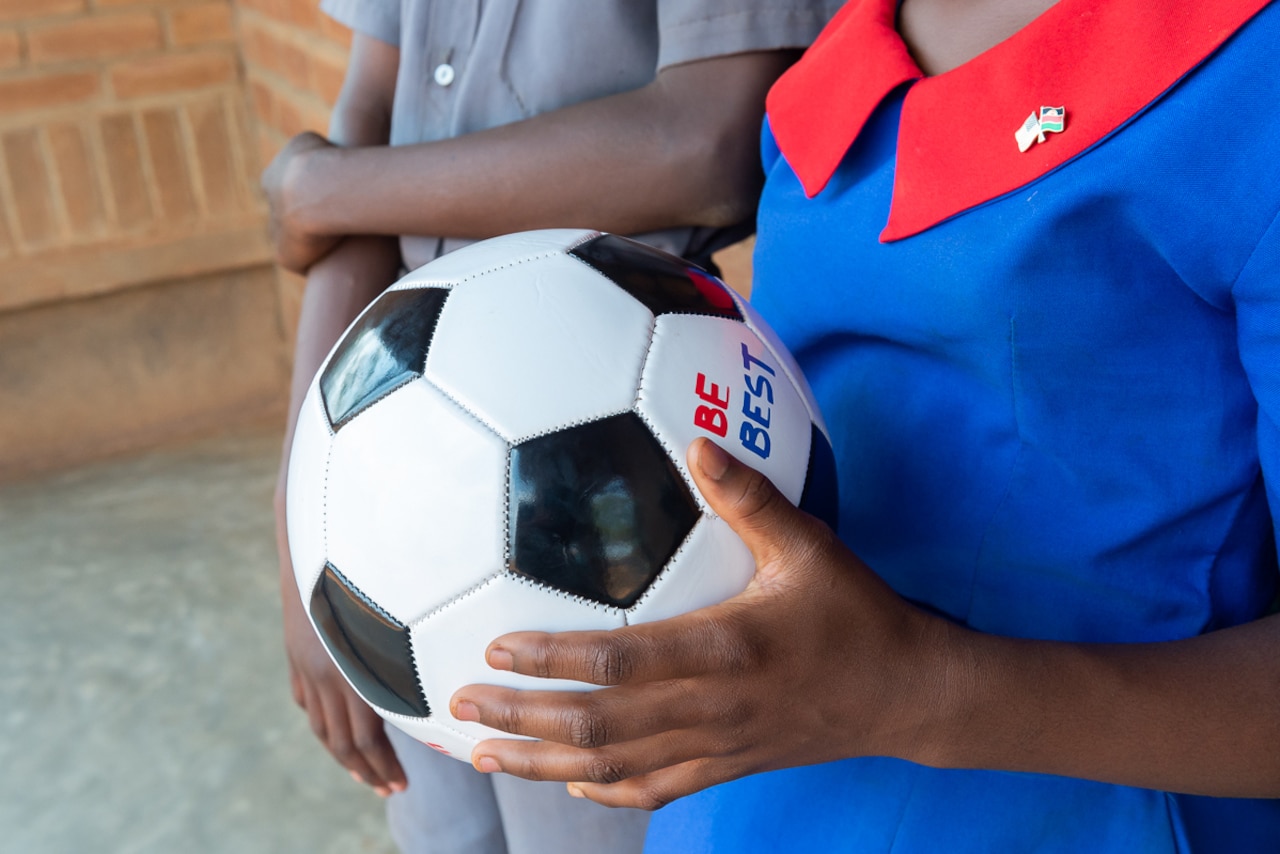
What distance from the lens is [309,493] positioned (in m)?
0.76

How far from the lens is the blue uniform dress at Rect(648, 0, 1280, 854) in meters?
0.66

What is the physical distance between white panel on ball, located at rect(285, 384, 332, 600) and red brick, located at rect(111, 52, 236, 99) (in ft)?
9.21

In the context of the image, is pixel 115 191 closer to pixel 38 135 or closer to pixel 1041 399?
pixel 38 135

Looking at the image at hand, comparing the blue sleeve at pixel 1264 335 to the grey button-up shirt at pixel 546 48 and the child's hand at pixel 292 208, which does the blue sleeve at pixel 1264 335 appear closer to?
the grey button-up shirt at pixel 546 48

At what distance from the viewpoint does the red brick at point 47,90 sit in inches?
120

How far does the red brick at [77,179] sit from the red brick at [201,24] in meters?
0.39

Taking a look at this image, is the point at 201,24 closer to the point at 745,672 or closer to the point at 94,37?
the point at 94,37

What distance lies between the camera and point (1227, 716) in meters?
0.69

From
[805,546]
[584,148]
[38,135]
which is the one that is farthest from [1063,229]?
[38,135]

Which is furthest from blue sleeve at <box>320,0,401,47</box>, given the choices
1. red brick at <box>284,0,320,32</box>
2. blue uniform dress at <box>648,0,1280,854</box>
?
red brick at <box>284,0,320,32</box>

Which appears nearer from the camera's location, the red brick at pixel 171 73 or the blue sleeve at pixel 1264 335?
the blue sleeve at pixel 1264 335

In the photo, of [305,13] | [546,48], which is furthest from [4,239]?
[546,48]

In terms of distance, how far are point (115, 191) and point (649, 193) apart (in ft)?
8.85

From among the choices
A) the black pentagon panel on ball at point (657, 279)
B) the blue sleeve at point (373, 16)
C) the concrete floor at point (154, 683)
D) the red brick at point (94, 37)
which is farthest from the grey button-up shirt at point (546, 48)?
the red brick at point (94, 37)
